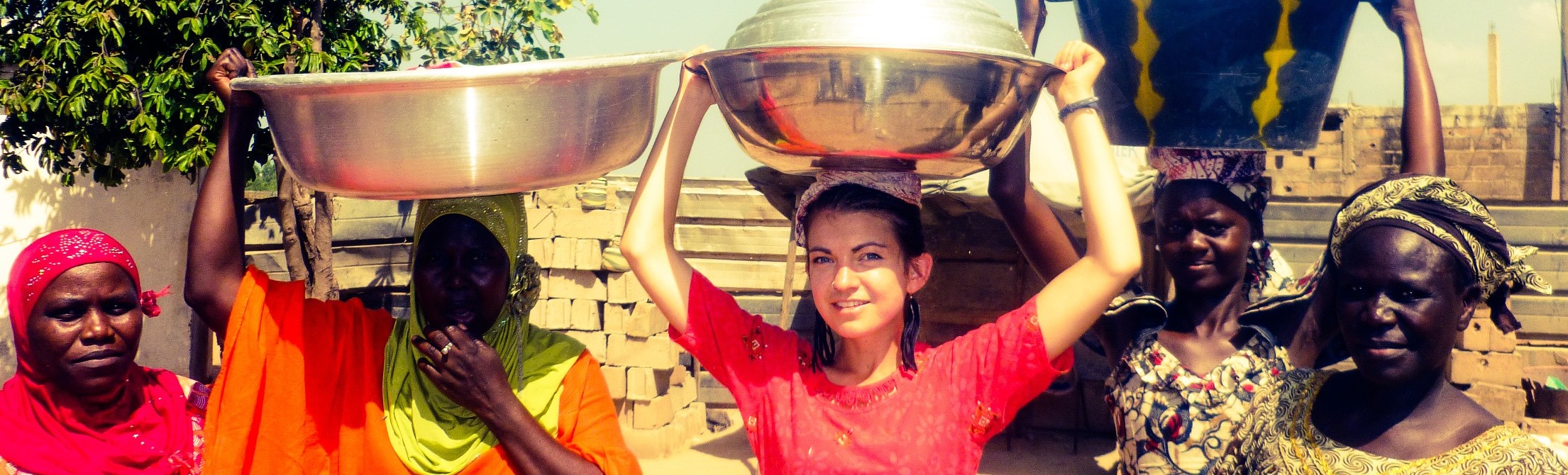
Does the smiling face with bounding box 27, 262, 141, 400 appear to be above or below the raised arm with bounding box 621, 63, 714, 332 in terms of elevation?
Result: below

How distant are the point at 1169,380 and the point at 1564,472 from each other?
98cm

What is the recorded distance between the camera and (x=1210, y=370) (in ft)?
8.47

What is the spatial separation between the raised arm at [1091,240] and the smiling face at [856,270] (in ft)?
0.82

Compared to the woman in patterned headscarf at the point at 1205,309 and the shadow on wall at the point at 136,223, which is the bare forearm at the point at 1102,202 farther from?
the shadow on wall at the point at 136,223

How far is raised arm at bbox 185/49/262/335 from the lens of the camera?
223cm

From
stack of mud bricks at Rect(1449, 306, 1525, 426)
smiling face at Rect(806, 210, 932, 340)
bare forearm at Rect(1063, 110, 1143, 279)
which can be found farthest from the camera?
stack of mud bricks at Rect(1449, 306, 1525, 426)

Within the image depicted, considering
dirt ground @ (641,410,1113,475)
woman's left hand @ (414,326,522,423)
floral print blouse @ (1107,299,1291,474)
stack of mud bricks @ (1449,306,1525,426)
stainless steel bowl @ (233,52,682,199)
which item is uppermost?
stainless steel bowl @ (233,52,682,199)

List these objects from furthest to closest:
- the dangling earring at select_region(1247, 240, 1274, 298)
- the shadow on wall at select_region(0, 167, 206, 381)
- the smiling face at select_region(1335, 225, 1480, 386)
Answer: the shadow on wall at select_region(0, 167, 206, 381) → the dangling earring at select_region(1247, 240, 1274, 298) → the smiling face at select_region(1335, 225, 1480, 386)

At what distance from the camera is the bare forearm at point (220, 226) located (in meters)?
2.23

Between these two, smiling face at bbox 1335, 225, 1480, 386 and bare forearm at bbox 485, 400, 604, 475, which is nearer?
smiling face at bbox 1335, 225, 1480, 386

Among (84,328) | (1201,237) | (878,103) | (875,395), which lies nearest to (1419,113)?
(1201,237)

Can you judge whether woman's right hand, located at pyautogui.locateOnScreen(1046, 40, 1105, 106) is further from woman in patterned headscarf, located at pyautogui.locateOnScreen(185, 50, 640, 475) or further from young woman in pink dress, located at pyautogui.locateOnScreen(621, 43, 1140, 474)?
woman in patterned headscarf, located at pyautogui.locateOnScreen(185, 50, 640, 475)

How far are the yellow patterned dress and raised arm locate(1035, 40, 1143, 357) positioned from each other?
0.34 metres

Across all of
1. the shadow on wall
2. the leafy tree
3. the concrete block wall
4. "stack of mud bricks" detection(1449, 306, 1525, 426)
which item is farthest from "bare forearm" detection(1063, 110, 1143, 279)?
the concrete block wall
